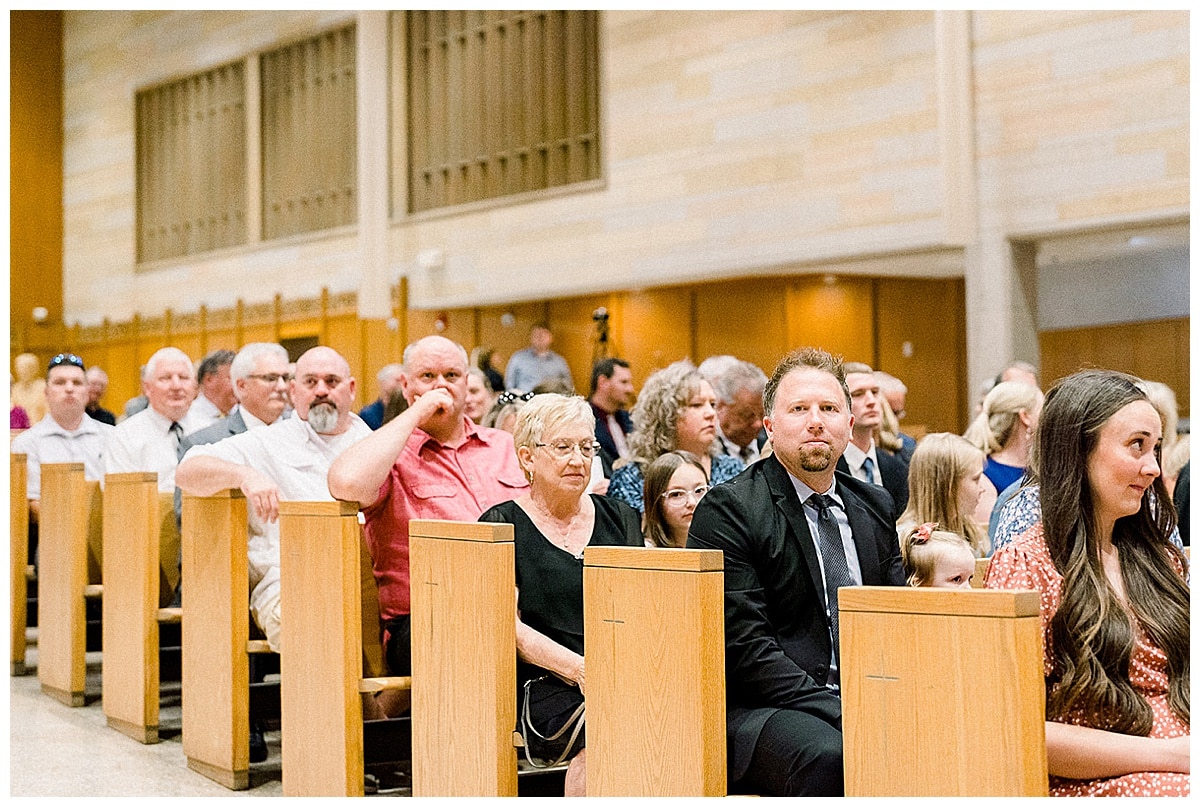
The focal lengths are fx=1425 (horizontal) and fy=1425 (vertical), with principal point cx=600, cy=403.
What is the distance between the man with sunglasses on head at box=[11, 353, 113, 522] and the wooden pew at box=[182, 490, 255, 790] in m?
2.18

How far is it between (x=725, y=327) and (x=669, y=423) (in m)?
A: 7.72

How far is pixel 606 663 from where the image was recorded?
8.79 feet

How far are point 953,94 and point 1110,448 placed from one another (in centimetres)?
735

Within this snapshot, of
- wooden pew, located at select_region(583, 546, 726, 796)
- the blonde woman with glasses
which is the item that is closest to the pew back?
the blonde woman with glasses

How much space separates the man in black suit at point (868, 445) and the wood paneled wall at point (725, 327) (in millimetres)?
6106

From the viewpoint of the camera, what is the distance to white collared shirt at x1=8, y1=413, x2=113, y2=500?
6.22 meters

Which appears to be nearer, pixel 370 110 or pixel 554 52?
pixel 554 52

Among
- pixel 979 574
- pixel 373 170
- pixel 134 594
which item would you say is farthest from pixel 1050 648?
pixel 373 170

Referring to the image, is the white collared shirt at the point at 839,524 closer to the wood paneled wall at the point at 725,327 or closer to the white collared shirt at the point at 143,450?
the white collared shirt at the point at 143,450

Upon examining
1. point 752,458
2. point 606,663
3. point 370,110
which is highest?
point 370,110

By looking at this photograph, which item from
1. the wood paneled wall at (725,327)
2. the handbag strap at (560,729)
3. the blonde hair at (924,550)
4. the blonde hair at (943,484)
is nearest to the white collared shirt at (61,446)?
the handbag strap at (560,729)

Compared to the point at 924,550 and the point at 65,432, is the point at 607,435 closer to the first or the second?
the point at 65,432

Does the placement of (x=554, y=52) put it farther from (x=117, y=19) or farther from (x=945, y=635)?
(x=945, y=635)

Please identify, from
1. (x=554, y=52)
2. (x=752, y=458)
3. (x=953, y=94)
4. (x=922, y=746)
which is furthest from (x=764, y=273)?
(x=922, y=746)
